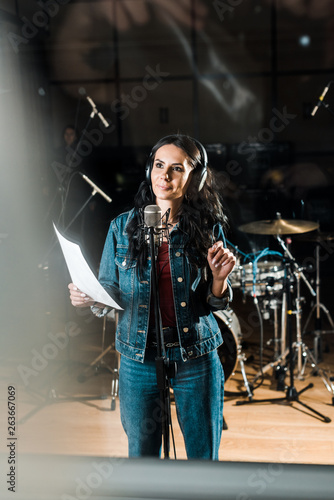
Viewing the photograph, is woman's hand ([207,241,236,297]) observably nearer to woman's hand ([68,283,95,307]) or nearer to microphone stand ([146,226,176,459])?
microphone stand ([146,226,176,459])

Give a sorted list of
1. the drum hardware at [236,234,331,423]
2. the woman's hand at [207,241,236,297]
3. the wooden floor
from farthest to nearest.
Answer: the drum hardware at [236,234,331,423] < the wooden floor < the woman's hand at [207,241,236,297]

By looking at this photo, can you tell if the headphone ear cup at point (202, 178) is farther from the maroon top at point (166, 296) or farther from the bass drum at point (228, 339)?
the bass drum at point (228, 339)

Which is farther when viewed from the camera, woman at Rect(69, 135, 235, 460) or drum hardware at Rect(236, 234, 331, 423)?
drum hardware at Rect(236, 234, 331, 423)

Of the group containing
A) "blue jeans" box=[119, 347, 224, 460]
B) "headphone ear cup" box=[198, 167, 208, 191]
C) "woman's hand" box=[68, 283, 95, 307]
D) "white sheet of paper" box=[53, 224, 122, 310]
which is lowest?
"blue jeans" box=[119, 347, 224, 460]

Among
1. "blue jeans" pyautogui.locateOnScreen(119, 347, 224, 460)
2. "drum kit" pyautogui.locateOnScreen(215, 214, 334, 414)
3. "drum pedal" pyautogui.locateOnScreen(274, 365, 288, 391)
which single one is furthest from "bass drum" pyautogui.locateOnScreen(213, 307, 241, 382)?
"blue jeans" pyautogui.locateOnScreen(119, 347, 224, 460)

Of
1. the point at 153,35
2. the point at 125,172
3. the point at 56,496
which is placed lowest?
the point at 56,496

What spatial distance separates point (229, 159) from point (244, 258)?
286 centimetres

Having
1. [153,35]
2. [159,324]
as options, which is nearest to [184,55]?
[153,35]

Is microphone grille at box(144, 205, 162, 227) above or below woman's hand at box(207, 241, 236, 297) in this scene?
above

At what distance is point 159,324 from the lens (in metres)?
1.19

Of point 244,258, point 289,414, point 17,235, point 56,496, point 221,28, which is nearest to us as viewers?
point 56,496

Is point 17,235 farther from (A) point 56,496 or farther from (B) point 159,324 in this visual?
(A) point 56,496

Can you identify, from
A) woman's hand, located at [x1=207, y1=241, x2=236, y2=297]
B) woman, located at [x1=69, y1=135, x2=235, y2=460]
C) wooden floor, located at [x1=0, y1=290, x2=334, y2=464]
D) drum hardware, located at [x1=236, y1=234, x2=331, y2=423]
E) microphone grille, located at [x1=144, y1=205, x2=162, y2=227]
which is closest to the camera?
microphone grille, located at [x1=144, y1=205, x2=162, y2=227]

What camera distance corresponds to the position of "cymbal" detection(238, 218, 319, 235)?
3.00 metres
